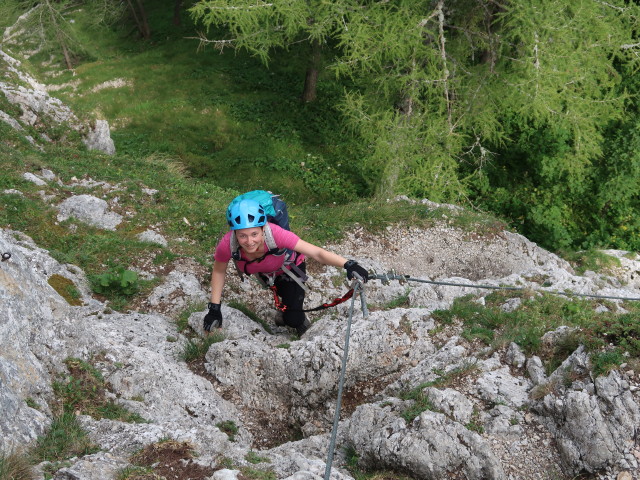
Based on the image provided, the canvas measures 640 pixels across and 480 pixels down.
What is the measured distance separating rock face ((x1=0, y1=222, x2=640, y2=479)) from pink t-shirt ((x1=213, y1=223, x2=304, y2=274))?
0.88m

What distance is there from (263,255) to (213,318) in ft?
3.55

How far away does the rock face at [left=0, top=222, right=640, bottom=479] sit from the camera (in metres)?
4.04

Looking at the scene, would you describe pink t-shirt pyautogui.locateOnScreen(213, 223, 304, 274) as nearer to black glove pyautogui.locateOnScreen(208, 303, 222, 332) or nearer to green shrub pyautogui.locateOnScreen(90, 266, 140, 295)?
black glove pyautogui.locateOnScreen(208, 303, 222, 332)

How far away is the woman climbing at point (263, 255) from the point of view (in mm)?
5219

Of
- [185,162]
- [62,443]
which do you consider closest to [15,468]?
[62,443]

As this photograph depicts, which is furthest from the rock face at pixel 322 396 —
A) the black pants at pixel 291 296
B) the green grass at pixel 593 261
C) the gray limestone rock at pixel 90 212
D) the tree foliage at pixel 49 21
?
the tree foliage at pixel 49 21

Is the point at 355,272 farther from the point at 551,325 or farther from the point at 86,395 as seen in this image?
the point at 86,395

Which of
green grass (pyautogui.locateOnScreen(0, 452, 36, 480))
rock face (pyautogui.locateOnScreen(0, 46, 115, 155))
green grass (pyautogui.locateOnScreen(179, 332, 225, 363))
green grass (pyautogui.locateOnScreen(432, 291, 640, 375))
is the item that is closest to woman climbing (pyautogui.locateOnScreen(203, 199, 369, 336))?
green grass (pyautogui.locateOnScreen(179, 332, 225, 363))

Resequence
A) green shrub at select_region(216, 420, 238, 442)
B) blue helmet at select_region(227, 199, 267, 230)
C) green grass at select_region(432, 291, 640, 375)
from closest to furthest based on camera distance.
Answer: green grass at select_region(432, 291, 640, 375), green shrub at select_region(216, 420, 238, 442), blue helmet at select_region(227, 199, 267, 230)

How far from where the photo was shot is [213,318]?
6078 mm

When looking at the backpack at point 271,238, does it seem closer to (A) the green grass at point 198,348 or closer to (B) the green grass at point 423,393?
(A) the green grass at point 198,348

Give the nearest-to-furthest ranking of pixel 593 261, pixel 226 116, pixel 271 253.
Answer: pixel 271 253 → pixel 593 261 → pixel 226 116

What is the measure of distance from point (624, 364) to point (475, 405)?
4.24ft

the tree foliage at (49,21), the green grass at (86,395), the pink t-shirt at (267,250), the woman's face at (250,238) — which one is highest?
the tree foliage at (49,21)
